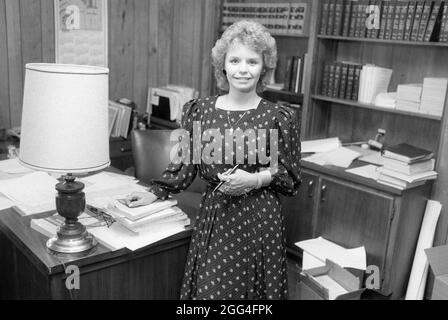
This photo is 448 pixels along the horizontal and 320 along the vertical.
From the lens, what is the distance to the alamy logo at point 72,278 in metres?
1.46

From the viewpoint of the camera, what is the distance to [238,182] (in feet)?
5.10

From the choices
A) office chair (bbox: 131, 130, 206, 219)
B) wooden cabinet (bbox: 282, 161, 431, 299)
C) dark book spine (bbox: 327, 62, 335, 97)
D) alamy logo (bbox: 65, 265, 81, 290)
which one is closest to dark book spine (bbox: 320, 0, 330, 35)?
dark book spine (bbox: 327, 62, 335, 97)

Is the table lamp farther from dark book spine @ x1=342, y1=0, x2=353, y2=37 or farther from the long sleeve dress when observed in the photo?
dark book spine @ x1=342, y1=0, x2=353, y2=37

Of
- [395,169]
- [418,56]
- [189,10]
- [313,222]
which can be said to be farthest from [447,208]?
[189,10]

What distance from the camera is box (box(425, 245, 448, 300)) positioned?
105 cm

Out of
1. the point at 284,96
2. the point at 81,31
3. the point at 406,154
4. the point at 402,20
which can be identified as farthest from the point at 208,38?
the point at 406,154

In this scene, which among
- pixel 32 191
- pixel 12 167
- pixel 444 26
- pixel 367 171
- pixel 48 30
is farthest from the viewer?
pixel 48 30

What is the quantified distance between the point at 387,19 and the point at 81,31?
1.96 meters

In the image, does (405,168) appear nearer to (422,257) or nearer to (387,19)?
(422,257)

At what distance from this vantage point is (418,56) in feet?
9.39

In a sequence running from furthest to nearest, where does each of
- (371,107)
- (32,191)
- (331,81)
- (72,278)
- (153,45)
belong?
(153,45)
(331,81)
(371,107)
(32,191)
(72,278)
